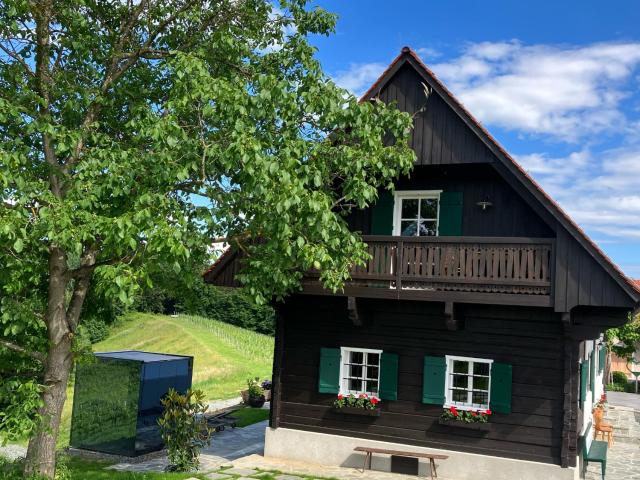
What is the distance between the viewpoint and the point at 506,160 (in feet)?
41.6

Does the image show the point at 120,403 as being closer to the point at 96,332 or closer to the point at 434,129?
the point at 434,129

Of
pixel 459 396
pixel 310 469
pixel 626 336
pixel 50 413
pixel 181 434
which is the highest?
pixel 626 336

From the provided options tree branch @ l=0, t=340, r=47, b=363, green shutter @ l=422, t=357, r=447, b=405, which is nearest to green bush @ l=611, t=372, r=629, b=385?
green shutter @ l=422, t=357, r=447, b=405

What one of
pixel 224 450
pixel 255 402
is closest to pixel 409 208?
pixel 224 450

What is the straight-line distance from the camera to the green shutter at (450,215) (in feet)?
44.7

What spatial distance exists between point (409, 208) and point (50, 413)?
27.0 feet

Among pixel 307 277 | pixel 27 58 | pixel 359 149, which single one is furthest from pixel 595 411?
pixel 27 58

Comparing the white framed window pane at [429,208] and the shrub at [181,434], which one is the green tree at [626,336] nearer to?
the white framed window pane at [429,208]

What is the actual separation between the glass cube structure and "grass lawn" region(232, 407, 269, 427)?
12.1 ft

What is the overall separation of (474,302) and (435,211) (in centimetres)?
A: 255

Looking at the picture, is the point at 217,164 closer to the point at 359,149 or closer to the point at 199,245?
the point at 199,245

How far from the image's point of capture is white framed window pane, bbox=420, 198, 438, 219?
14.1 metres

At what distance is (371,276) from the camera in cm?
1312

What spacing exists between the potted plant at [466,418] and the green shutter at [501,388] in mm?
222
